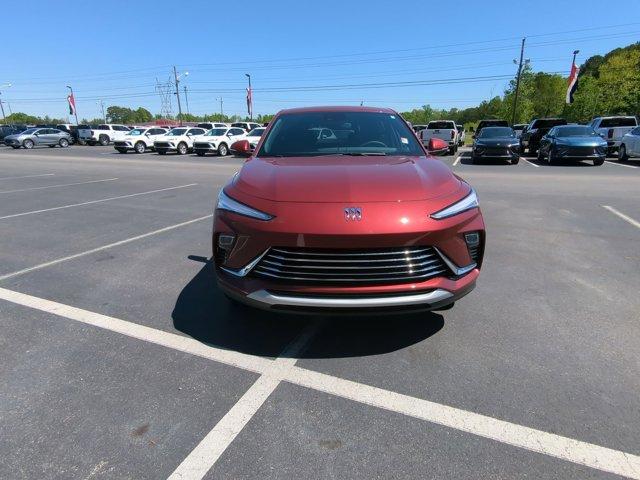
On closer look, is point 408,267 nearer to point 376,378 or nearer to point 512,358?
point 376,378

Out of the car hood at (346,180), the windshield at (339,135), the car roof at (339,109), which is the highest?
the car roof at (339,109)

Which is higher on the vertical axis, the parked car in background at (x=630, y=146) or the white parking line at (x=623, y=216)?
the parked car in background at (x=630, y=146)

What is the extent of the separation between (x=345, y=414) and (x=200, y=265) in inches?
119

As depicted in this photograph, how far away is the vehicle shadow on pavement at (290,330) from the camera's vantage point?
3.04m

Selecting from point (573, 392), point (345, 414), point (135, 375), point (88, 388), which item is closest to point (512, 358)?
point (573, 392)

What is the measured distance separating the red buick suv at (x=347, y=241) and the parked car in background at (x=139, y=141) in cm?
2832

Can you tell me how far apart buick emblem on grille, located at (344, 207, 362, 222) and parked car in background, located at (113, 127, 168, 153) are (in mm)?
28763

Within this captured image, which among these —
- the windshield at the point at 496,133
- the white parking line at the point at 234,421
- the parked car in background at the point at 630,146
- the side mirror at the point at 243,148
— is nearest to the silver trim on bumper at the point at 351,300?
the white parking line at the point at 234,421

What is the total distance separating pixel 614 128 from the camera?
20062 millimetres

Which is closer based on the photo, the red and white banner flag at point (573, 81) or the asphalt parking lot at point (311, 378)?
the asphalt parking lot at point (311, 378)

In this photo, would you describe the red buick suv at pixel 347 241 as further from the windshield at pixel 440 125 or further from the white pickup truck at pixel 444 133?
the windshield at pixel 440 125

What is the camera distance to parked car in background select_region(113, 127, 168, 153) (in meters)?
29.0

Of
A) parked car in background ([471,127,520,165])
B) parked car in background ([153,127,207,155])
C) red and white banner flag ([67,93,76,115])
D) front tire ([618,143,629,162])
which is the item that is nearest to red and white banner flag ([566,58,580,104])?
front tire ([618,143,629,162])

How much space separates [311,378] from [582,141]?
17076 millimetres
